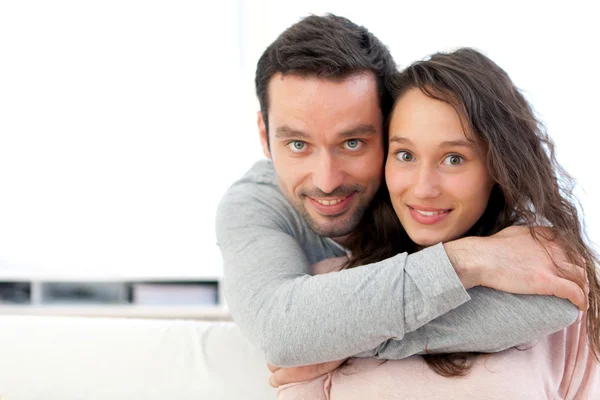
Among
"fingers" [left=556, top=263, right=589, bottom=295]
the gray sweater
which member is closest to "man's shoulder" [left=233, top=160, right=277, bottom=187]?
the gray sweater

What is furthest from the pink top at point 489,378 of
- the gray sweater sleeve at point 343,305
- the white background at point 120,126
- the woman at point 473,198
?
the white background at point 120,126

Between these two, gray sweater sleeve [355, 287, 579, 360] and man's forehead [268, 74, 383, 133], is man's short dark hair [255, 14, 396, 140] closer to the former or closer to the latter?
man's forehead [268, 74, 383, 133]

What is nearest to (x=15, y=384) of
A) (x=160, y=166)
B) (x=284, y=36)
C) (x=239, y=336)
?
(x=239, y=336)

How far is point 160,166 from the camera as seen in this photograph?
3.91 metres

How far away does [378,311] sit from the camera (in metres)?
1.17

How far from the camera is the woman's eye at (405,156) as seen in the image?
1.45 m

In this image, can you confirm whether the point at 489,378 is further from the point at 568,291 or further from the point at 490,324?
the point at 568,291

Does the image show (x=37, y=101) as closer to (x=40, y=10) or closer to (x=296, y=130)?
(x=40, y=10)

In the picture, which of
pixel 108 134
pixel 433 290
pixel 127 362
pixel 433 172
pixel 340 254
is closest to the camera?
pixel 433 290

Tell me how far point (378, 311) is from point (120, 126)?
302cm

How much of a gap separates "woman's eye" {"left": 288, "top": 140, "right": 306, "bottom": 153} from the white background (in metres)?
2.20

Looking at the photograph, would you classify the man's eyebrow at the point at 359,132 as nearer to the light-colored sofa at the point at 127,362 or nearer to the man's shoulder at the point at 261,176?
the man's shoulder at the point at 261,176

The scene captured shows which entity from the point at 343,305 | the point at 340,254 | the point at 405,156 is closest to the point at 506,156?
the point at 405,156

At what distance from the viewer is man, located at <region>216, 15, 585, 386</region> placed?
1188 mm
